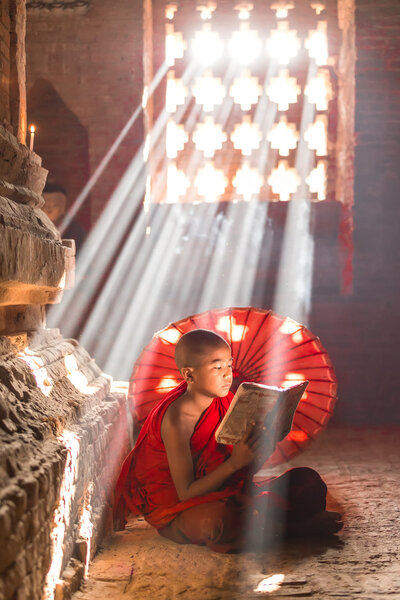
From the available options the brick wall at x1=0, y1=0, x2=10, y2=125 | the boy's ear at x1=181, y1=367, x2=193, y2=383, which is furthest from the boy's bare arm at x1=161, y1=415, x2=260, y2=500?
the brick wall at x1=0, y1=0, x2=10, y2=125

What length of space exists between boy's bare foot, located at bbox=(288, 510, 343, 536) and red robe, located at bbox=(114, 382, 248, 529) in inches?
11.9

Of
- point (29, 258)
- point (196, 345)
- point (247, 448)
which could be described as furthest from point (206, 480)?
point (29, 258)

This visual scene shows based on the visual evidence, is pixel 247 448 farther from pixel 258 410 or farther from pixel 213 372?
pixel 213 372

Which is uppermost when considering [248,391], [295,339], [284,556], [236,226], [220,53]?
[220,53]

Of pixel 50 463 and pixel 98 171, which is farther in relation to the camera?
pixel 98 171

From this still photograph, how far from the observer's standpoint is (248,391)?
238 cm

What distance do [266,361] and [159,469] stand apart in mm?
765

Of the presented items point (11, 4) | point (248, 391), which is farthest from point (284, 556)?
point (11, 4)

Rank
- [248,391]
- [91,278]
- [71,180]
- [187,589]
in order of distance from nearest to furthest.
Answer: [187,589], [248,391], [91,278], [71,180]

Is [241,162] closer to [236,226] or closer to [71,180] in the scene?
[236,226]

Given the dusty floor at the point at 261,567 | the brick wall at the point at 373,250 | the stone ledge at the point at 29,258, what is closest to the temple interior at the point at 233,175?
the brick wall at the point at 373,250

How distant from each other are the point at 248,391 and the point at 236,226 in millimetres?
4406

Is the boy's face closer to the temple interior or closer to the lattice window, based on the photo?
the temple interior

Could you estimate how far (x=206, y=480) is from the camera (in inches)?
101
